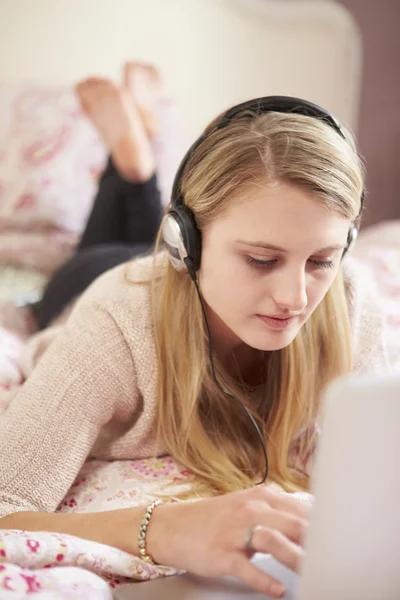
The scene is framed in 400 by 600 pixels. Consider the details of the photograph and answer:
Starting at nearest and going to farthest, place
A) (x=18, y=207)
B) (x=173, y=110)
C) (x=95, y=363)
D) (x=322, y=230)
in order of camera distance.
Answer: (x=322, y=230) → (x=95, y=363) → (x=18, y=207) → (x=173, y=110)

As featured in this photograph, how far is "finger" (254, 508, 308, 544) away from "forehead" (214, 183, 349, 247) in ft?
1.00

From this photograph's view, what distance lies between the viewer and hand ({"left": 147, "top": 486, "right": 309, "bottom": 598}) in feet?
2.02

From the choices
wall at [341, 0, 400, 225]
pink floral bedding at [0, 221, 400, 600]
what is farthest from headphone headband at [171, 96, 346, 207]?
wall at [341, 0, 400, 225]

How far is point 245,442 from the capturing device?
1030 mm

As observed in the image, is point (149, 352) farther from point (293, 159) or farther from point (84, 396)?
point (293, 159)

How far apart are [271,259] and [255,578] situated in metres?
0.35

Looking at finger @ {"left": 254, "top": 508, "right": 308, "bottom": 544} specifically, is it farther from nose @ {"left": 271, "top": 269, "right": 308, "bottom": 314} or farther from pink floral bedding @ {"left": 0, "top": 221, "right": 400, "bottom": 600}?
nose @ {"left": 271, "top": 269, "right": 308, "bottom": 314}

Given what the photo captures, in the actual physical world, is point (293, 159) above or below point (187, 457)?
above

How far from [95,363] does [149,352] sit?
8cm

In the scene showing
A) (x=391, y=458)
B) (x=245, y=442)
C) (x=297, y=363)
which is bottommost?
(x=245, y=442)

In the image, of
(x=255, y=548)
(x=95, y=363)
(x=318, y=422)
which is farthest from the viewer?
(x=318, y=422)

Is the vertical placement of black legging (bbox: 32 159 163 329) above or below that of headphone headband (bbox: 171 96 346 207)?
below

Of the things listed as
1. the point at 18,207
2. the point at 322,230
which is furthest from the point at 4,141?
the point at 322,230

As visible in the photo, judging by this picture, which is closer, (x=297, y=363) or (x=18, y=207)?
(x=297, y=363)
